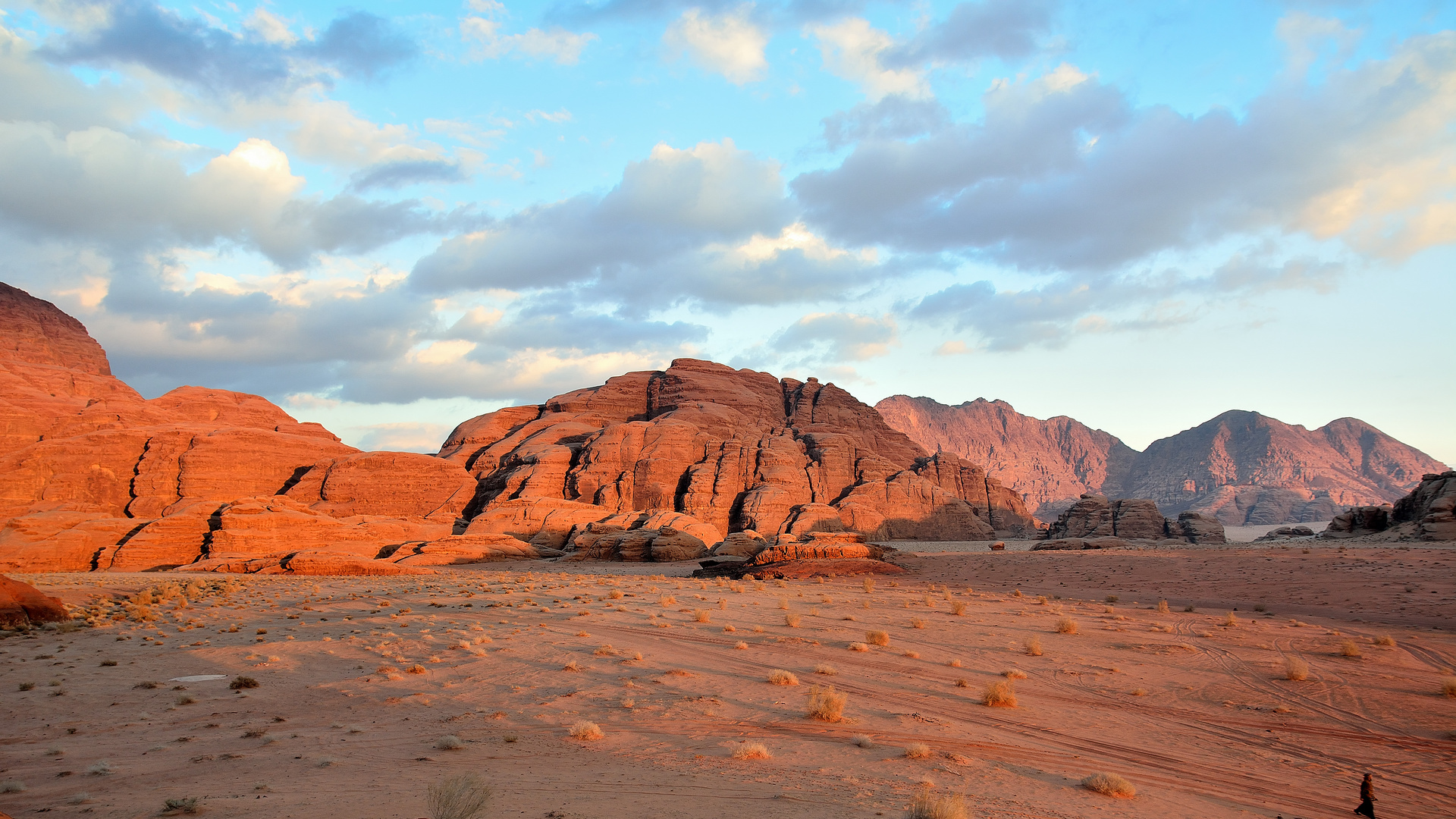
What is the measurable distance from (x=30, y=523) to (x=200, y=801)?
4827cm

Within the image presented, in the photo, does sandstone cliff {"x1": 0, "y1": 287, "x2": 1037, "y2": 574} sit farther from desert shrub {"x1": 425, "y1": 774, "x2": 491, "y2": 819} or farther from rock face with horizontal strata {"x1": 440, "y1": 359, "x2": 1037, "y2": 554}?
desert shrub {"x1": 425, "y1": 774, "x2": 491, "y2": 819}

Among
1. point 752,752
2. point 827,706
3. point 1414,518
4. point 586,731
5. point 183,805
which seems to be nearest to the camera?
point 183,805

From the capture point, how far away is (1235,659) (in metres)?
13.3

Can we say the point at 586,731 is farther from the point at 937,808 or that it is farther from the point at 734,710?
the point at 937,808

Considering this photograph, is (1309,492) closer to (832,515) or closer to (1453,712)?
(832,515)

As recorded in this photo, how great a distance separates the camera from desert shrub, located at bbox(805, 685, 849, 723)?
9703 millimetres

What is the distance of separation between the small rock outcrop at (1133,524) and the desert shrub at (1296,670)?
57.2 m

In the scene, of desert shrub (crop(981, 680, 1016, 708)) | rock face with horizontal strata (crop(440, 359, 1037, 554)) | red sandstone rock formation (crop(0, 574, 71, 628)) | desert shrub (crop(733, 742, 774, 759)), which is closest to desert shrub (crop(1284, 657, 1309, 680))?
desert shrub (crop(981, 680, 1016, 708))

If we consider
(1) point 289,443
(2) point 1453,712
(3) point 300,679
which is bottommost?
(3) point 300,679

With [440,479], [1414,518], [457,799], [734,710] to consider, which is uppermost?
[440,479]

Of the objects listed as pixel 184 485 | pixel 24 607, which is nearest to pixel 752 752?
pixel 24 607

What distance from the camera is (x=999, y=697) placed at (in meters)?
10.3

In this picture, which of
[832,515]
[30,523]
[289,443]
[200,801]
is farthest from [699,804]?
[289,443]

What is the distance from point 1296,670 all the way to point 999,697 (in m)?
5.37
